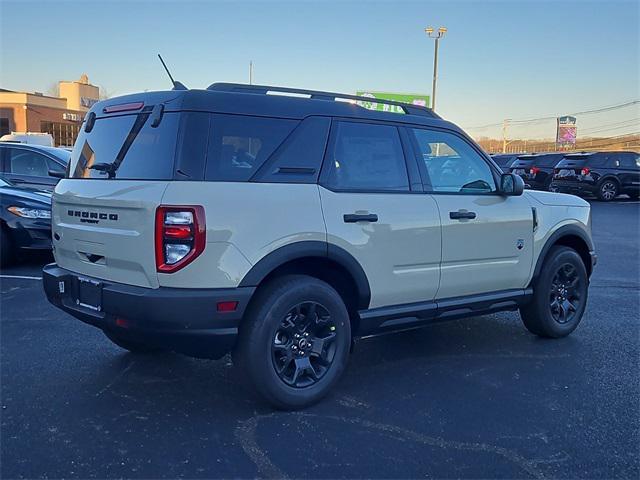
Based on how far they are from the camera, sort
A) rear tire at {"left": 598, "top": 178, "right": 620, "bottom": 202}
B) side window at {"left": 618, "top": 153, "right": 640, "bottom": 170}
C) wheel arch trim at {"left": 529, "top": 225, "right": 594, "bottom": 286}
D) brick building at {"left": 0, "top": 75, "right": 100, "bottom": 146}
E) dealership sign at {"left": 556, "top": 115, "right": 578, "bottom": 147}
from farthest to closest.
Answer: dealership sign at {"left": 556, "top": 115, "right": 578, "bottom": 147}, brick building at {"left": 0, "top": 75, "right": 100, "bottom": 146}, side window at {"left": 618, "top": 153, "right": 640, "bottom": 170}, rear tire at {"left": 598, "top": 178, "right": 620, "bottom": 202}, wheel arch trim at {"left": 529, "top": 225, "right": 594, "bottom": 286}

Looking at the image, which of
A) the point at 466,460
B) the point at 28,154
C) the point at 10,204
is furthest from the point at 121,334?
the point at 28,154

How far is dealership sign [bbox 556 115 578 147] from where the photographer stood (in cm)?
7531

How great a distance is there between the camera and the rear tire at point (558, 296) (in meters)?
5.18

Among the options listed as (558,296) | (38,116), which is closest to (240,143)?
(558,296)

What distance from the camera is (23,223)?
24.7 ft

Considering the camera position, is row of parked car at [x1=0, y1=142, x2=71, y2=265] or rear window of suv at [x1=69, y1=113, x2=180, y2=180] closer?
rear window of suv at [x1=69, y1=113, x2=180, y2=180]

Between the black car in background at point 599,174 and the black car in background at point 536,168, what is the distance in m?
0.86

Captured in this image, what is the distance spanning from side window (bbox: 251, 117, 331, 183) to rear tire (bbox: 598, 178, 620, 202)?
65.0ft

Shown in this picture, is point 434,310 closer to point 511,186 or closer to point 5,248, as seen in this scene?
point 511,186

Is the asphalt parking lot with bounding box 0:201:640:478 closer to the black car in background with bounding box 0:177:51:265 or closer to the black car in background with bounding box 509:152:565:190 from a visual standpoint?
the black car in background with bounding box 0:177:51:265

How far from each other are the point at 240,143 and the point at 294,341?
4.21ft

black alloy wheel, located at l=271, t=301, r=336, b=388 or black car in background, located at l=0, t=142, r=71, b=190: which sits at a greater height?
black car in background, located at l=0, t=142, r=71, b=190

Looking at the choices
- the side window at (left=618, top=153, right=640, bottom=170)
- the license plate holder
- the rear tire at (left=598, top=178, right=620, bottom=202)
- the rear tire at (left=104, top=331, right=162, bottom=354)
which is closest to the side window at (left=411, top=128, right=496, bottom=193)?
the license plate holder

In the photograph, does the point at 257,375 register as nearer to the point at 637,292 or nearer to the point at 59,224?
the point at 59,224
